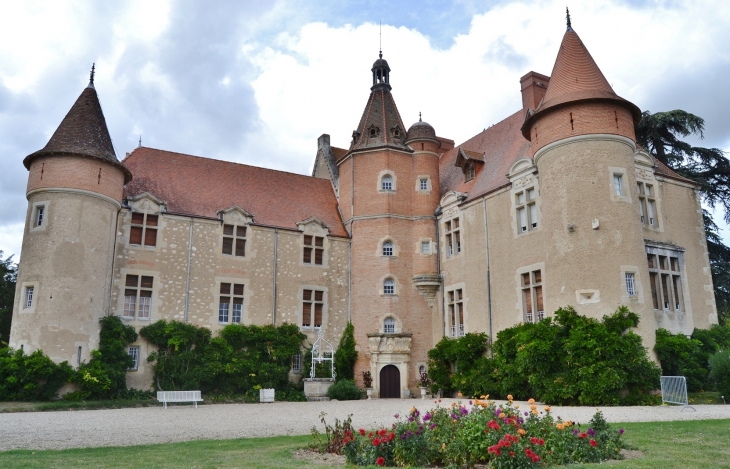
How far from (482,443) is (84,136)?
1933 cm

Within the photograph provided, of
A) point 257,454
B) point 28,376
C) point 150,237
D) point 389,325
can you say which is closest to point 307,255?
point 389,325

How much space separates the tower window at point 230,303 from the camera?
22844mm

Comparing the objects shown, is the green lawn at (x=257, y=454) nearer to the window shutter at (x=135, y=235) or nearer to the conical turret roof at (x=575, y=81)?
the conical turret roof at (x=575, y=81)

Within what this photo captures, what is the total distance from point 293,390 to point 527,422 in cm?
1631

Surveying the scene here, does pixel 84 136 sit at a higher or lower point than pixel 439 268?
higher

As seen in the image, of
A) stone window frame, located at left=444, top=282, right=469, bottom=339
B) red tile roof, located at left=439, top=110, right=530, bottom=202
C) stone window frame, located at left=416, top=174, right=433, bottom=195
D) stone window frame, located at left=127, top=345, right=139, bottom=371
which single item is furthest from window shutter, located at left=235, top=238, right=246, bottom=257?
red tile roof, located at left=439, top=110, right=530, bottom=202

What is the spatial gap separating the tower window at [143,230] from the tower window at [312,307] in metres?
6.56

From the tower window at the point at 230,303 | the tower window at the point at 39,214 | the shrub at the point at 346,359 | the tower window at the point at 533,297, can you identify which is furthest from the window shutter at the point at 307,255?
the tower window at the point at 39,214

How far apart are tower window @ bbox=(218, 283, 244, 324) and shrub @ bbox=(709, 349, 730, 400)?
1634 cm

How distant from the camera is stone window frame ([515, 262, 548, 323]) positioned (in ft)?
63.0

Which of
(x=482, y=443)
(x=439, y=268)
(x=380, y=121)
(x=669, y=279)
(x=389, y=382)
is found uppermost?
(x=380, y=121)

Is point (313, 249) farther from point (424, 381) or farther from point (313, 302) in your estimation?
point (424, 381)

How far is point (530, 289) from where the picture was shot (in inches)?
779

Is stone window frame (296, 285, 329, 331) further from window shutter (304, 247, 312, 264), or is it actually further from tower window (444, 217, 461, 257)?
tower window (444, 217, 461, 257)
